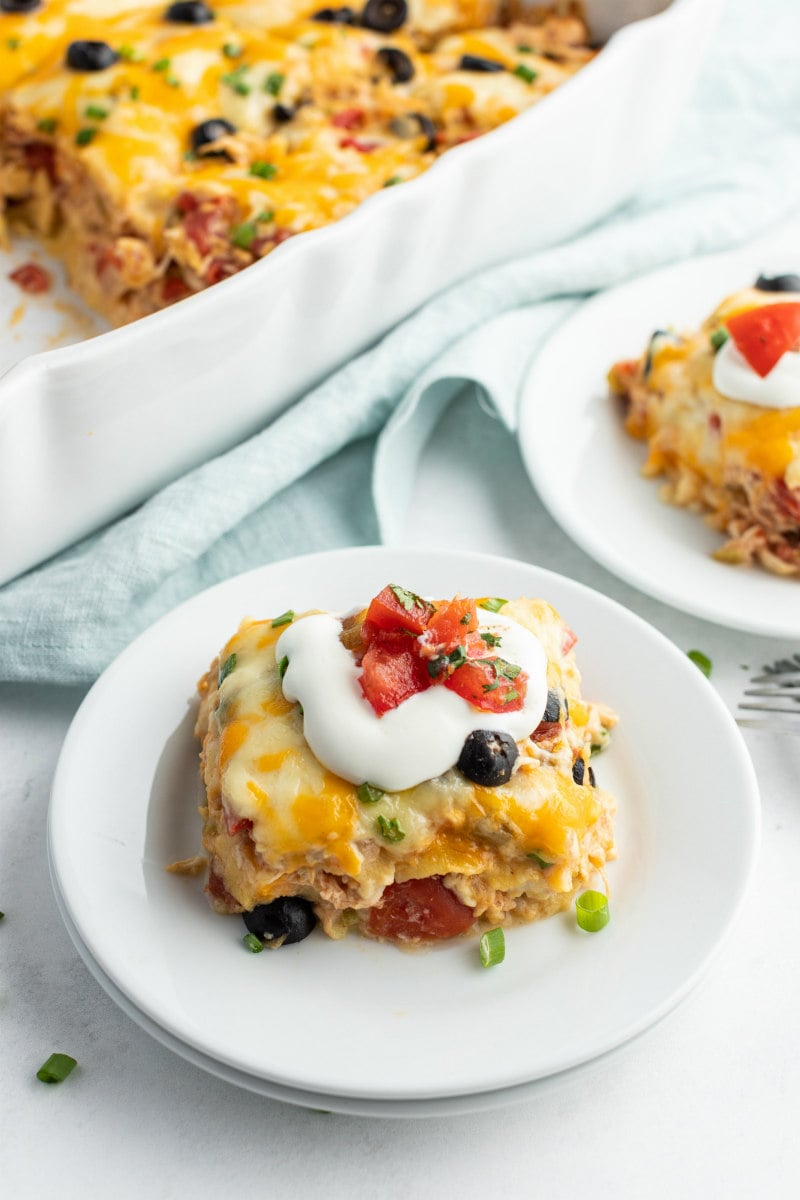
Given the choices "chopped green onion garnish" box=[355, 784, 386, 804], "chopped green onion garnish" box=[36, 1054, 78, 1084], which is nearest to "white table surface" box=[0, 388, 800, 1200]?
"chopped green onion garnish" box=[36, 1054, 78, 1084]

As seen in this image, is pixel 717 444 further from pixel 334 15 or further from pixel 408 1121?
pixel 334 15

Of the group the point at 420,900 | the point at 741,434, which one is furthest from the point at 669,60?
the point at 420,900

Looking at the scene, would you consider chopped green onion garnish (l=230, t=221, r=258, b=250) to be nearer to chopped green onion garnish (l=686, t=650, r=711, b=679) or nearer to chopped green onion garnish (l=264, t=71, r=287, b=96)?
chopped green onion garnish (l=264, t=71, r=287, b=96)

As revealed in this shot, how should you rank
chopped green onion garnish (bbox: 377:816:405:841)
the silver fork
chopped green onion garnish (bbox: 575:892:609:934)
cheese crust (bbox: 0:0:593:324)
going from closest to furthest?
1. chopped green onion garnish (bbox: 377:816:405:841)
2. chopped green onion garnish (bbox: 575:892:609:934)
3. the silver fork
4. cheese crust (bbox: 0:0:593:324)

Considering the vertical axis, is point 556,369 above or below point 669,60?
below

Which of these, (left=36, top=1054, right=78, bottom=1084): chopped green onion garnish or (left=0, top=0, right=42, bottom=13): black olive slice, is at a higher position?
(left=0, top=0, right=42, bottom=13): black olive slice

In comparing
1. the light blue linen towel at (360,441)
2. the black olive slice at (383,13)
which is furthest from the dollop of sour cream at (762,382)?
the black olive slice at (383,13)

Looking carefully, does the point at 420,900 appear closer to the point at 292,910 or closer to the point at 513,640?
the point at 292,910
